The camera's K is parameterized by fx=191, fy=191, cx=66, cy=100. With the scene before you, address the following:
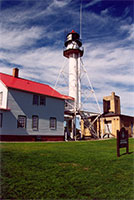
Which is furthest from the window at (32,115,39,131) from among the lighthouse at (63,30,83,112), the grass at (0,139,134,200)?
the grass at (0,139,134,200)

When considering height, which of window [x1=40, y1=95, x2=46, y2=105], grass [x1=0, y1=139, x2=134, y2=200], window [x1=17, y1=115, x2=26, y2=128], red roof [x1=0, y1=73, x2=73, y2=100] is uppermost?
red roof [x1=0, y1=73, x2=73, y2=100]

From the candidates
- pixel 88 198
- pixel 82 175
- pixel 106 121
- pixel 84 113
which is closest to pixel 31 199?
pixel 88 198

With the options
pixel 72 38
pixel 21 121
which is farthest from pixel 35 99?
pixel 72 38

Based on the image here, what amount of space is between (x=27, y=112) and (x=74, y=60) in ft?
46.4

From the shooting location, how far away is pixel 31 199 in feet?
14.5

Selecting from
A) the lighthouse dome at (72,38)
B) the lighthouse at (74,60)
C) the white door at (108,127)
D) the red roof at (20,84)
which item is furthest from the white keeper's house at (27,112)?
the lighthouse dome at (72,38)

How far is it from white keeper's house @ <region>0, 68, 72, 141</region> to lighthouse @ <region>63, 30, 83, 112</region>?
5.84m

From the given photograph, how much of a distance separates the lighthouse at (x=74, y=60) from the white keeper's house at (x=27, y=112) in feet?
19.2

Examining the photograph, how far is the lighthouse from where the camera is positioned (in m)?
30.7

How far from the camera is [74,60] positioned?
1244 inches

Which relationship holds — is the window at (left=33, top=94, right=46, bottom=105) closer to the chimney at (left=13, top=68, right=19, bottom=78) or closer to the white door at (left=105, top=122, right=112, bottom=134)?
the chimney at (left=13, top=68, right=19, bottom=78)

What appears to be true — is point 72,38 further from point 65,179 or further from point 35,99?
point 65,179

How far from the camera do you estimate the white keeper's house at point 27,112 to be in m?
19.7

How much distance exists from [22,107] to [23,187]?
54.0ft
